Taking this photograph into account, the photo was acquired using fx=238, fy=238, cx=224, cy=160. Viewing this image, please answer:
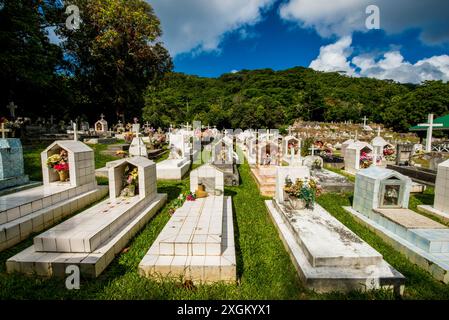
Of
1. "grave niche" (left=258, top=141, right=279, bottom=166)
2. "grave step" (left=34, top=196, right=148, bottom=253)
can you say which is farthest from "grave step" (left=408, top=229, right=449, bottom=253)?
"grave niche" (left=258, top=141, right=279, bottom=166)

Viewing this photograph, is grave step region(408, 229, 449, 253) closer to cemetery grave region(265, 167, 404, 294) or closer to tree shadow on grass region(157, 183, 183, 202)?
cemetery grave region(265, 167, 404, 294)

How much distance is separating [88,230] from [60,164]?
3.85 metres

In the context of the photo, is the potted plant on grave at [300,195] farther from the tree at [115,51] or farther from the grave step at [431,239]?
the tree at [115,51]

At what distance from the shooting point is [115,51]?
27.9 m

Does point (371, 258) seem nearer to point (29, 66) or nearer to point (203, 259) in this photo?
point (203, 259)

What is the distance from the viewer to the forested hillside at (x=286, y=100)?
158 ft

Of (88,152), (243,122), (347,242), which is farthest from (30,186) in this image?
(243,122)

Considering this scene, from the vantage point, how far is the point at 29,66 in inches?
628

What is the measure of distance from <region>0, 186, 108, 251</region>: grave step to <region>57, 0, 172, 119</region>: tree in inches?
965

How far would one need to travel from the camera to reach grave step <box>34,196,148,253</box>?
4.08m

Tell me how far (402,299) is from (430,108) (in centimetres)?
6026

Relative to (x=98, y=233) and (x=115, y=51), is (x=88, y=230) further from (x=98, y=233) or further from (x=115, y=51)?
(x=115, y=51)

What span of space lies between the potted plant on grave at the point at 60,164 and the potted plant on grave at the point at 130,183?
193 cm

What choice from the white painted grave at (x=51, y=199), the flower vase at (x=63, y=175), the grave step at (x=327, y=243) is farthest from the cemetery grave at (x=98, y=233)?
the grave step at (x=327, y=243)
